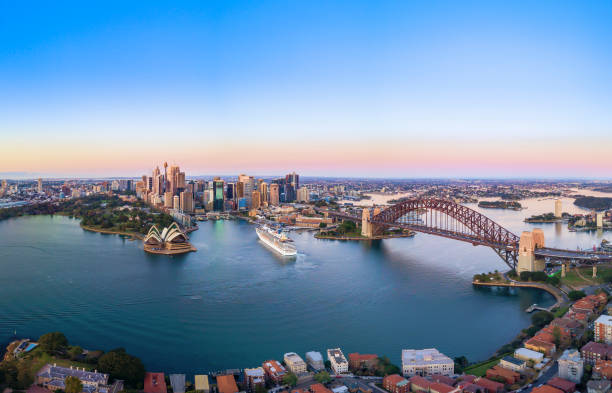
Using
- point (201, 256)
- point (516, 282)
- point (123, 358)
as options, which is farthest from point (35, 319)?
point (516, 282)

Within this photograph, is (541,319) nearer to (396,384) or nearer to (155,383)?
(396,384)

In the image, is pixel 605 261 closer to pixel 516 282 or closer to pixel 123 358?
pixel 516 282

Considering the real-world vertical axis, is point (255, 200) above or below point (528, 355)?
above

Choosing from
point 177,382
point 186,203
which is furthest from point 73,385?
point 186,203

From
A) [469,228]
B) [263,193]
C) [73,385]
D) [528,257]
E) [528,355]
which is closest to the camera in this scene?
[73,385]

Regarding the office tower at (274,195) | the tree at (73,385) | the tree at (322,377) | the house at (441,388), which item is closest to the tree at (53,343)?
the tree at (73,385)
